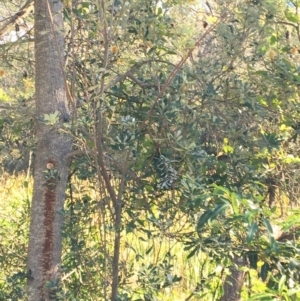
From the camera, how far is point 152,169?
2281mm

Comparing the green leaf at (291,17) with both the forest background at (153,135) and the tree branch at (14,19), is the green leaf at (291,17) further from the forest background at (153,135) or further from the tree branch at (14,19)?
the tree branch at (14,19)

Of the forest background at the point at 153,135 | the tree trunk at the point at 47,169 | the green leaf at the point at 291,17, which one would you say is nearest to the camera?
the forest background at the point at 153,135

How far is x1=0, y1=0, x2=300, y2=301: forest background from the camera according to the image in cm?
200

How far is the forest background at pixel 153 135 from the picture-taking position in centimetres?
200

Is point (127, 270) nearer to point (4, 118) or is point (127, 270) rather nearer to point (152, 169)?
point (152, 169)

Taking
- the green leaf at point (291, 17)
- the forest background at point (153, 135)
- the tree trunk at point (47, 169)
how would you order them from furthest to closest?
1. the tree trunk at point (47, 169)
2. the green leaf at point (291, 17)
3. the forest background at point (153, 135)

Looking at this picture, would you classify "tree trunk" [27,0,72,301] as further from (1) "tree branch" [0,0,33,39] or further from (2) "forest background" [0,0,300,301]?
(1) "tree branch" [0,0,33,39]

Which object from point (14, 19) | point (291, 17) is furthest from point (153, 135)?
point (14, 19)

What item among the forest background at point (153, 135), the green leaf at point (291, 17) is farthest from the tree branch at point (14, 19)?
the green leaf at point (291, 17)

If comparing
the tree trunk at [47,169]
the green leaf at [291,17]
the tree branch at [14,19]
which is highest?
the tree branch at [14,19]

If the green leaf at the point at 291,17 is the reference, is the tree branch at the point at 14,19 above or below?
above

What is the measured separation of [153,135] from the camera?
2246mm

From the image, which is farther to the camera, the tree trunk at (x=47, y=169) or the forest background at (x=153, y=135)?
the tree trunk at (x=47, y=169)

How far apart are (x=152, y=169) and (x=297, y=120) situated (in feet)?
2.40
